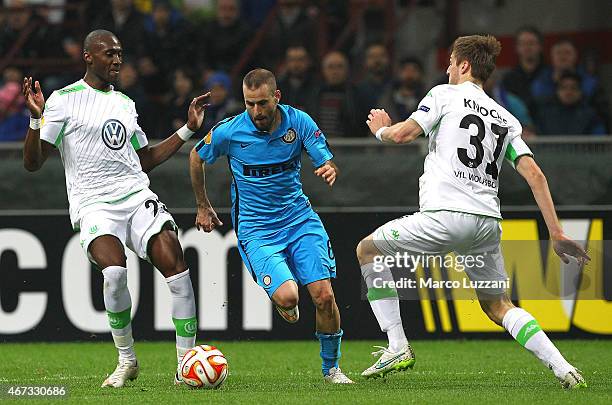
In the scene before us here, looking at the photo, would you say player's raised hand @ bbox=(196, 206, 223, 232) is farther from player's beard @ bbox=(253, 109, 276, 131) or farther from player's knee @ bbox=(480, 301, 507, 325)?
player's knee @ bbox=(480, 301, 507, 325)

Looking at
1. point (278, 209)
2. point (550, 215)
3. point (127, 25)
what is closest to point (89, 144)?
point (278, 209)

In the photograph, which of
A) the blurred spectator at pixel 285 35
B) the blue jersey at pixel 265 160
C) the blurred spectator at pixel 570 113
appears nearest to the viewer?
the blue jersey at pixel 265 160

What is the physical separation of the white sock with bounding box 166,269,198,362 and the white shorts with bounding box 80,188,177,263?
1.01 ft

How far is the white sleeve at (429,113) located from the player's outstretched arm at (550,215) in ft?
2.01

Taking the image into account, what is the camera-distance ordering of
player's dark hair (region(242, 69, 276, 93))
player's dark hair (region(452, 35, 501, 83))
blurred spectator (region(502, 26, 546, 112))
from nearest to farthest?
player's dark hair (region(452, 35, 501, 83)), player's dark hair (region(242, 69, 276, 93)), blurred spectator (region(502, 26, 546, 112))

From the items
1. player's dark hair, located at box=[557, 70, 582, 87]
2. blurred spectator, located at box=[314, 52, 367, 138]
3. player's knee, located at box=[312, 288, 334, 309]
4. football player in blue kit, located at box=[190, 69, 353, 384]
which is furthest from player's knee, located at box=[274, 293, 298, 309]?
player's dark hair, located at box=[557, 70, 582, 87]

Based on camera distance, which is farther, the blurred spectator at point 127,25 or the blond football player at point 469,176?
the blurred spectator at point 127,25

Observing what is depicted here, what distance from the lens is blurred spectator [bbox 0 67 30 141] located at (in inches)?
573

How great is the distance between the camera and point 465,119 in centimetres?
829

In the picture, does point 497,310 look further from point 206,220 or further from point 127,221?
point 127,221

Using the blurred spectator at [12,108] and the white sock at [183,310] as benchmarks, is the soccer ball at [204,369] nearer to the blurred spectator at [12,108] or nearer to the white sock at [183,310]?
the white sock at [183,310]

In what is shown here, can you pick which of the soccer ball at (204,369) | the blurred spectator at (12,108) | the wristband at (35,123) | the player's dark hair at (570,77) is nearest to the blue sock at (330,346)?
the soccer ball at (204,369)

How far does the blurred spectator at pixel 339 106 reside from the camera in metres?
13.5

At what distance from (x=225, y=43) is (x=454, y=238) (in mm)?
7987
